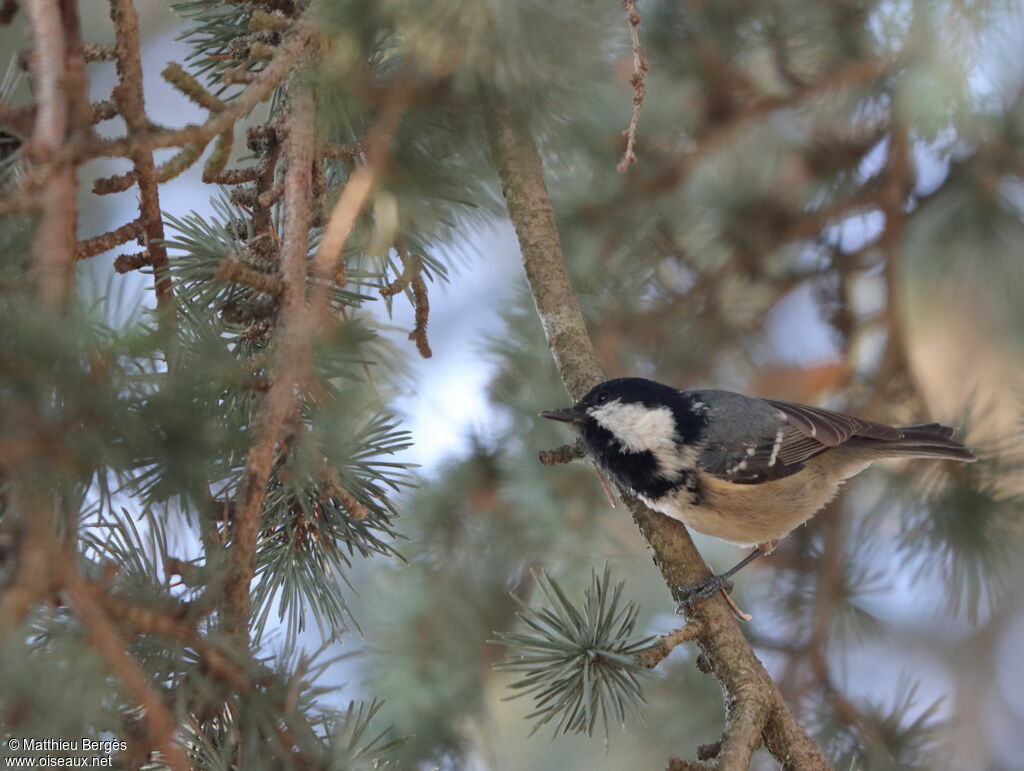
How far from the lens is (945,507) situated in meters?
2.01

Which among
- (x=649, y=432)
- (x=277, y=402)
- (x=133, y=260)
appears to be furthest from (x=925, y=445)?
(x=133, y=260)

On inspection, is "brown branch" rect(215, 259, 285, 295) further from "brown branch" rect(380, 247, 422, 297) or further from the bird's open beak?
the bird's open beak

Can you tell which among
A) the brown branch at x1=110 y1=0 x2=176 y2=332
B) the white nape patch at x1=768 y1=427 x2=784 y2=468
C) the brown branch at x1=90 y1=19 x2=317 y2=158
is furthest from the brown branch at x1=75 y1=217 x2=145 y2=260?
the white nape patch at x1=768 y1=427 x2=784 y2=468

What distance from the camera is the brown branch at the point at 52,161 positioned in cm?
85

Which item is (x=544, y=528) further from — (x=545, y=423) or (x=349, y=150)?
(x=349, y=150)

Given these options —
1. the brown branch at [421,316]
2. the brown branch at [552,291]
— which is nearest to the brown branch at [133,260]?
the brown branch at [421,316]

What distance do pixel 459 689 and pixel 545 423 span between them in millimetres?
643

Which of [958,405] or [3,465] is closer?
[3,465]

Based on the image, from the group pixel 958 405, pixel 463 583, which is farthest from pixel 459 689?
pixel 958 405

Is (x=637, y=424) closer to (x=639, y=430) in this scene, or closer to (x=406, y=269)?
(x=639, y=430)

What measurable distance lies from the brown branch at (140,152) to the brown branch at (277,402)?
0.43 ft

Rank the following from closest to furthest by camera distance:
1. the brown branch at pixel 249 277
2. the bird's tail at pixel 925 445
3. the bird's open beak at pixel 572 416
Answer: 1. the brown branch at pixel 249 277
2. the bird's open beak at pixel 572 416
3. the bird's tail at pixel 925 445

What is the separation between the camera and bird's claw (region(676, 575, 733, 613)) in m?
1.50

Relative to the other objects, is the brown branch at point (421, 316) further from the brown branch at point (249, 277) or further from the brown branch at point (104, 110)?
the brown branch at point (104, 110)
